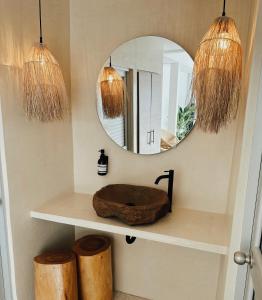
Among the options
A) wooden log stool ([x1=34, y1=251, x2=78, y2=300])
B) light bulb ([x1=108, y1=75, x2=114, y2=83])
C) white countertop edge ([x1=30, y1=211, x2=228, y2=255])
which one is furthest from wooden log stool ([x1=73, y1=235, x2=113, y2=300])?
light bulb ([x1=108, y1=75, x2=114, y2=83])

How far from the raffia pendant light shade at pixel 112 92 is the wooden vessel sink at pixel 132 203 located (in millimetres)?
523

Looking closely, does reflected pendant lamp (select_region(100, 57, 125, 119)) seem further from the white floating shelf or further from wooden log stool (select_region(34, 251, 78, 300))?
wooden log stool (select_region(34, 251, 78, 300))

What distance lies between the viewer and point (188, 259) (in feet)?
5.82

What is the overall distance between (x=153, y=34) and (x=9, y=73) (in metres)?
0.88

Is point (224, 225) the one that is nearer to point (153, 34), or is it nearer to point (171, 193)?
point (171, 193)

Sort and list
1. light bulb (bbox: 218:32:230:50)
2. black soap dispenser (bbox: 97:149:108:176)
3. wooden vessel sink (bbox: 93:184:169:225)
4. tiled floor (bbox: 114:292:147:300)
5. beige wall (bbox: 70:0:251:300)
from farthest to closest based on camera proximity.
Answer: tiled floor (bbox: 114:292:147:300), black soap dispenser (bbox: 97:149:108:176), beige wall (bbox: 70:0:251:300), wooden vessel sink (bbox: 93:184:169:225), light bulb (bbox: 218:32:230:50)

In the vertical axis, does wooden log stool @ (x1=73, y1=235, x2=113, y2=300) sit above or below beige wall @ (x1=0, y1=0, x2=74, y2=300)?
below

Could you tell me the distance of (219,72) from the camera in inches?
44.8

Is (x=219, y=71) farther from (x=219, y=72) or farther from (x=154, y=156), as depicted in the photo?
(x=154, y=156)

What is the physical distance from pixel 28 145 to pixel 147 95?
809mm

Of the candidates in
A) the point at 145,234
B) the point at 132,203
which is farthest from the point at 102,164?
the point at 145,234

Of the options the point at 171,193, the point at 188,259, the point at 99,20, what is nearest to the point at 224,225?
the point at 171,193

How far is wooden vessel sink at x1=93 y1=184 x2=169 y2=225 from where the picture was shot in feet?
4.48

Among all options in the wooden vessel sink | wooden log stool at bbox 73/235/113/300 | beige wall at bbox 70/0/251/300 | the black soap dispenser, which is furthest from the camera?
the black soap dispenser
